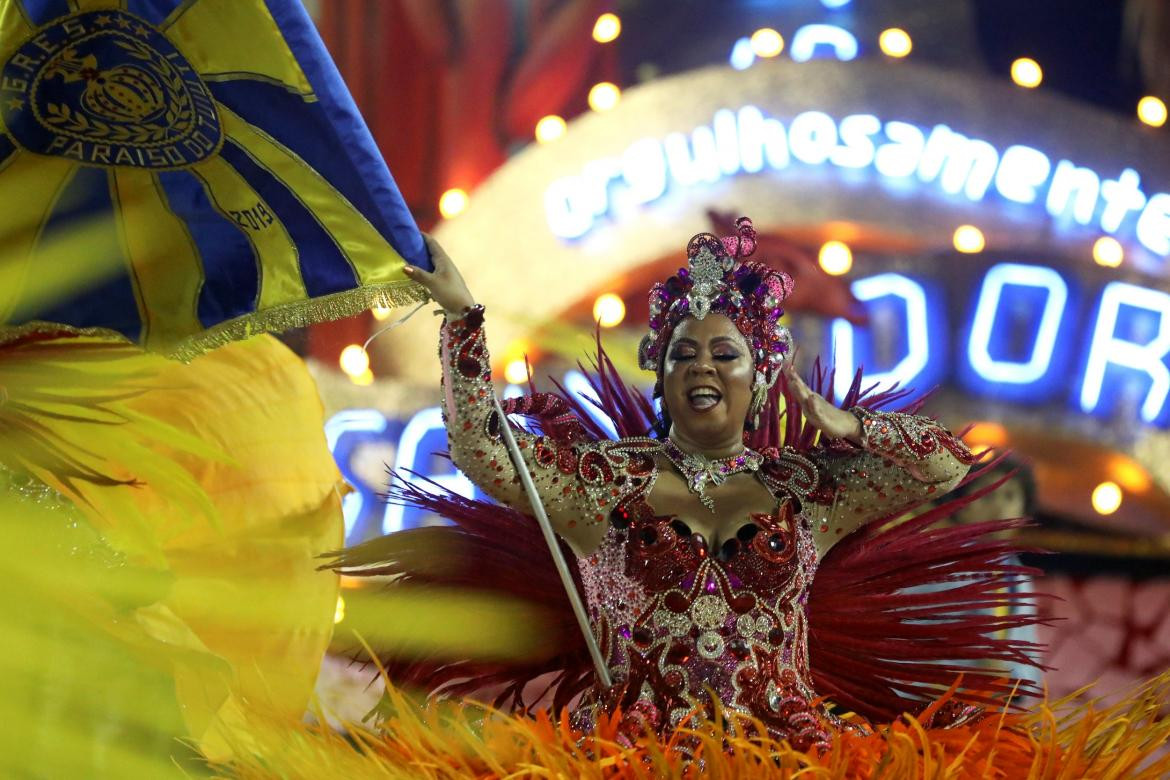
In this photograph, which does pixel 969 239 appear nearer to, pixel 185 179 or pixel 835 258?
pixel 835 258

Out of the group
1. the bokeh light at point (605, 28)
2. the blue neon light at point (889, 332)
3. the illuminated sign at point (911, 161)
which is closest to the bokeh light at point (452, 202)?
the illuminated sign at point (911, 161)

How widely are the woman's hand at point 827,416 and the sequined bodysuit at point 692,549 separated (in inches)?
0.8

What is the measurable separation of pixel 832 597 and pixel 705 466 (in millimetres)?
329

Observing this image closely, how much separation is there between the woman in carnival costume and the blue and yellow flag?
0.56ft

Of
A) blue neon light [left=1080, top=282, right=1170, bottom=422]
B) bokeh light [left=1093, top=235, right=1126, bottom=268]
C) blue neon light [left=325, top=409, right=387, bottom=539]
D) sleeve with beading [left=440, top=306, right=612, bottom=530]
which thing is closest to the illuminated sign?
bokeh light [left=1093, top=235, right=1126, bottom=268]

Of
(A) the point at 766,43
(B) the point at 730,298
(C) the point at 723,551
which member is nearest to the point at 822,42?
(A) the point at 766,43

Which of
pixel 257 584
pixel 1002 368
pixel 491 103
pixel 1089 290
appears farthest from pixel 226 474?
pixel 1089 290

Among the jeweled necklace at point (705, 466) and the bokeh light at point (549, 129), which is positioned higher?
the bokeh light at point (549, 129)

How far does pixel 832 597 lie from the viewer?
2.35 metres

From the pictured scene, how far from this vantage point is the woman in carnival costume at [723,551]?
2043mm

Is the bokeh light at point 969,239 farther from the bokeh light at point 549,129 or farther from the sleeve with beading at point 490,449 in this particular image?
the sleeve with beading at point 490,449

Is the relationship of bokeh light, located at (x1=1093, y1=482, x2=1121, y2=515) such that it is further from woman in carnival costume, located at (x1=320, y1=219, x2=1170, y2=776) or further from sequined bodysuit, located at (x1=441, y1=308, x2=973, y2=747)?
sequined bodysuit, located at (x1=441, y1=308, x2=973, y2=747)

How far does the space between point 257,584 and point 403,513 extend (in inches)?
35.6

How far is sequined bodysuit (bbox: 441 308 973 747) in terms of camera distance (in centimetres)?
205
